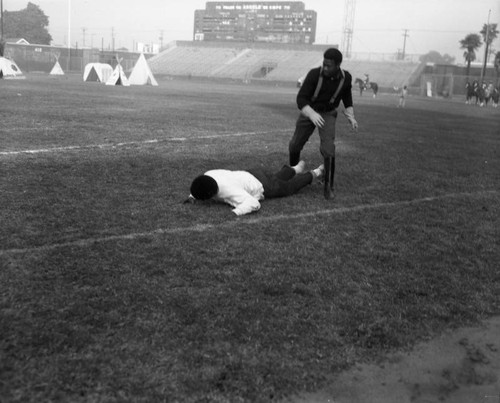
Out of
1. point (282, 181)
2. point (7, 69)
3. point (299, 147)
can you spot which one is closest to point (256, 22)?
point (7, 69)

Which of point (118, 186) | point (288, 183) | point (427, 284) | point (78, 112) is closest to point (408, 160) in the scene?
point (288, 183)

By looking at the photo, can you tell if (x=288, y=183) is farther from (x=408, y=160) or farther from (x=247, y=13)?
(x=247, y=13)

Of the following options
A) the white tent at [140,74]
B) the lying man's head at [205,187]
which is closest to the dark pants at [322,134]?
the lying man's head at [205,187]

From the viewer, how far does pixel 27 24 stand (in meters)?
106

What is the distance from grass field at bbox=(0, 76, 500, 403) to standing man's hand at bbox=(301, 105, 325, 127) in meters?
0.90

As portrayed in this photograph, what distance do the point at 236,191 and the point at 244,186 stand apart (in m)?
0.22

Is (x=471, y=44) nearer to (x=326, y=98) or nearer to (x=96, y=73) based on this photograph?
(x=96, y=73)

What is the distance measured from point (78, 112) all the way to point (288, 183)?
11186 mm

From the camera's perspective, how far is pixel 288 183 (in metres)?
6.48

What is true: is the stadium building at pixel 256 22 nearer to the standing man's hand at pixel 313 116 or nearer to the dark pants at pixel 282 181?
the standing man's hand at pixel 313 116

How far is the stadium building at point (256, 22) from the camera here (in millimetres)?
101625

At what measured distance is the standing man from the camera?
6.38 m

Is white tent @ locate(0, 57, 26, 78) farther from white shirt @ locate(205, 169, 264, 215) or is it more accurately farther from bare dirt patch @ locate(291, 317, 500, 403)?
bare dirt patch @ locate(291, 317, 500, 403)

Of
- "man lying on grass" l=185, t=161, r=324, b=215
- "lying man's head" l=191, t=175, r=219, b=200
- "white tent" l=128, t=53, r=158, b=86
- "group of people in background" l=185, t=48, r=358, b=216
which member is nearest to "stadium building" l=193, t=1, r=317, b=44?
"white tent" l=128, t=53, r=158, b=86
